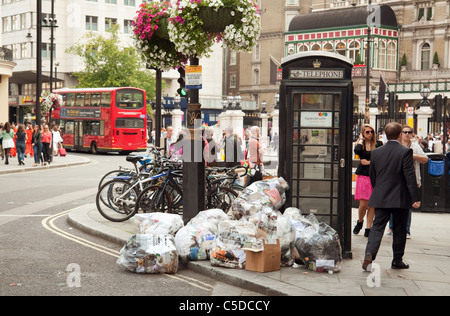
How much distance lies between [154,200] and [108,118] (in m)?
26.0

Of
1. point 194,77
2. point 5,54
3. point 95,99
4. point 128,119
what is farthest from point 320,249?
point 5,54

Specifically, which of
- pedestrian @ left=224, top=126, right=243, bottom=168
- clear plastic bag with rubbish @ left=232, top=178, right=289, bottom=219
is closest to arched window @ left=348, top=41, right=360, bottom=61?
pedestrian @ left=224, top=126, right=243, bottom=168

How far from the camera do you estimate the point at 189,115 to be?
31.2ft

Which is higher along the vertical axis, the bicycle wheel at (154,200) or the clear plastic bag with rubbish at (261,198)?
the clear plastic bag with rubbish at (261,198)

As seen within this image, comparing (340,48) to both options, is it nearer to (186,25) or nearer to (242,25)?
(242,25)

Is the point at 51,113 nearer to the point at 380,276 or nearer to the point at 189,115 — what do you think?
the point at 189,115

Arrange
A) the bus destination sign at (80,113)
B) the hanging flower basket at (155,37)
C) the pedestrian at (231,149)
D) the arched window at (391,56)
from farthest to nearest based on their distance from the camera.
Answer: the arched window at (391,56) < the bus destination sign at (80,113) < the pedestrian at (231,149) < the hanging flower basket at (155,37)

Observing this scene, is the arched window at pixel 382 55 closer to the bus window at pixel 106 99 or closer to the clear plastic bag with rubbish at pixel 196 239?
the bus window at pixel 106 99

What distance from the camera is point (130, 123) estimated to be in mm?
36312

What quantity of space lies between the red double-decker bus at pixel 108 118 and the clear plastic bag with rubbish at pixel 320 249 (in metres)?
28.8

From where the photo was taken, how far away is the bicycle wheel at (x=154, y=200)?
10406mm

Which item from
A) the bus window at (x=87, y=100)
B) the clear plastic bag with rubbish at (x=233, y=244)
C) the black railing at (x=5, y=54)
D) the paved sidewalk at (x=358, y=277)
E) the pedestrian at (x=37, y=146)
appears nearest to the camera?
the paved sidewalk at (x=358, y=277)

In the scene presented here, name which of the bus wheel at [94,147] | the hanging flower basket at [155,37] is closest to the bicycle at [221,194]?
the hanging flower basket at [155,37]
